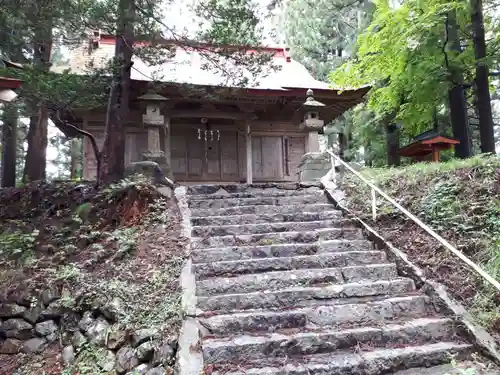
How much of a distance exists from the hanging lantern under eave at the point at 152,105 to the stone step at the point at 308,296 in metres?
6.04

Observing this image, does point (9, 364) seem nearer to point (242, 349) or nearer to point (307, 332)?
point (242, 349)

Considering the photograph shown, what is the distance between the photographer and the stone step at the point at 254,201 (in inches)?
254

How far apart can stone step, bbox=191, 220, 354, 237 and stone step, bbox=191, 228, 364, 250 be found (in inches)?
8.3

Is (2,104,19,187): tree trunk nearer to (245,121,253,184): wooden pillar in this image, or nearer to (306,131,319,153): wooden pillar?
(245,121,253,184): wooden pillar

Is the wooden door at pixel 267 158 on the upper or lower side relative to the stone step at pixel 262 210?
upper

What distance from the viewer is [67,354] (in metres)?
3.92

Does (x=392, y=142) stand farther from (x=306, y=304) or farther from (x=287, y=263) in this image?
(x=306, y=304)

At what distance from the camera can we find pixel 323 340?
11.2 ft

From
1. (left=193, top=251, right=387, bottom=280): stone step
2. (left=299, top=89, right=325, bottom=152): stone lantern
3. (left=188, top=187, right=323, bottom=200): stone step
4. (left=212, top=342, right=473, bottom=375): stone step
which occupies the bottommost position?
(left=212, top=342, right=473, bottom=375): stone step

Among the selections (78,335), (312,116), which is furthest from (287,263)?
(312,116)

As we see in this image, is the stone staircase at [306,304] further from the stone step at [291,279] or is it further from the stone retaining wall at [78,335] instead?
the stone retaining wall at [78,335]

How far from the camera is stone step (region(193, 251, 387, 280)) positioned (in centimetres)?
448

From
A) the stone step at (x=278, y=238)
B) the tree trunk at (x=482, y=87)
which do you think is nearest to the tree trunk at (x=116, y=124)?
the stone step at (x=278, y=238)

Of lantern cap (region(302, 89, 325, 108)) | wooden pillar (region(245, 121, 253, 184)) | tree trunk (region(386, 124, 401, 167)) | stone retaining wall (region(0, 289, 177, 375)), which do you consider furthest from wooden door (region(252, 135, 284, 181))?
stone retaining wall (region(0, 289, 177, 375))
